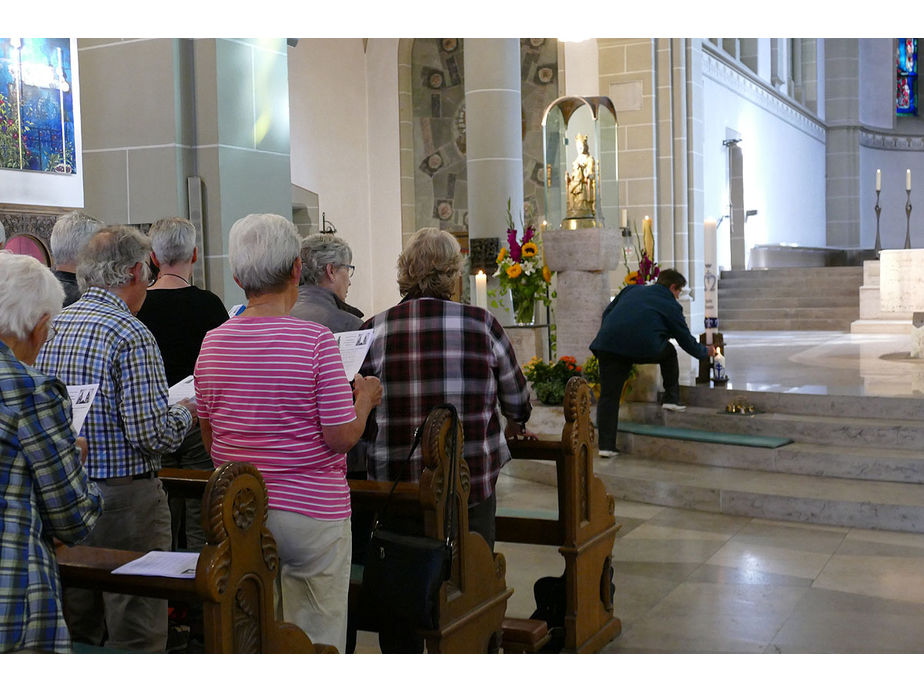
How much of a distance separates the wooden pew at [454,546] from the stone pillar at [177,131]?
1.96m

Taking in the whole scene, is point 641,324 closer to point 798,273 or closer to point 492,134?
point 492,134

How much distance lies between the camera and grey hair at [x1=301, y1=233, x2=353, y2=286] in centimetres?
366

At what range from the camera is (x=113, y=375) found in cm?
277

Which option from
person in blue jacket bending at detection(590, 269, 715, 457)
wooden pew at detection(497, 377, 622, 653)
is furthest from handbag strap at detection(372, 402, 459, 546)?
person in blue jacket bending at detection(590, 269, 715, 457)

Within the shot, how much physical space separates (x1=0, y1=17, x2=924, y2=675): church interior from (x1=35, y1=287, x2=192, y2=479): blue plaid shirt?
1183 millimetres

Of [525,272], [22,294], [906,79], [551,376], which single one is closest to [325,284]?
[22,294]

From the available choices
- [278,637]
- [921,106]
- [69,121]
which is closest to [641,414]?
[278,637]

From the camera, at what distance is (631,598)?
4.54m

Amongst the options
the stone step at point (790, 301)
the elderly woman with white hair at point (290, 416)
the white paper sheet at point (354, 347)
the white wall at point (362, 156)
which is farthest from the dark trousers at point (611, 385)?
the stone step at point (790, 301)

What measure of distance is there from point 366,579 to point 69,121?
10.4 m

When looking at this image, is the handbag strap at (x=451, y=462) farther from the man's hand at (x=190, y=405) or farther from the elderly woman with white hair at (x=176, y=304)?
the elderly woman with white hair at (x=176, y=304)

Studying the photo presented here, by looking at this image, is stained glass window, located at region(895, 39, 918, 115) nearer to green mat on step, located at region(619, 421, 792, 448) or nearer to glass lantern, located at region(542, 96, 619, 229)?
glass lantern, located at region(542, 96, 619, 229)

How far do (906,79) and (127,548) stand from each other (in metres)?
26.9

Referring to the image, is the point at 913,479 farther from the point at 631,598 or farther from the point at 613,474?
the point at 631,598
